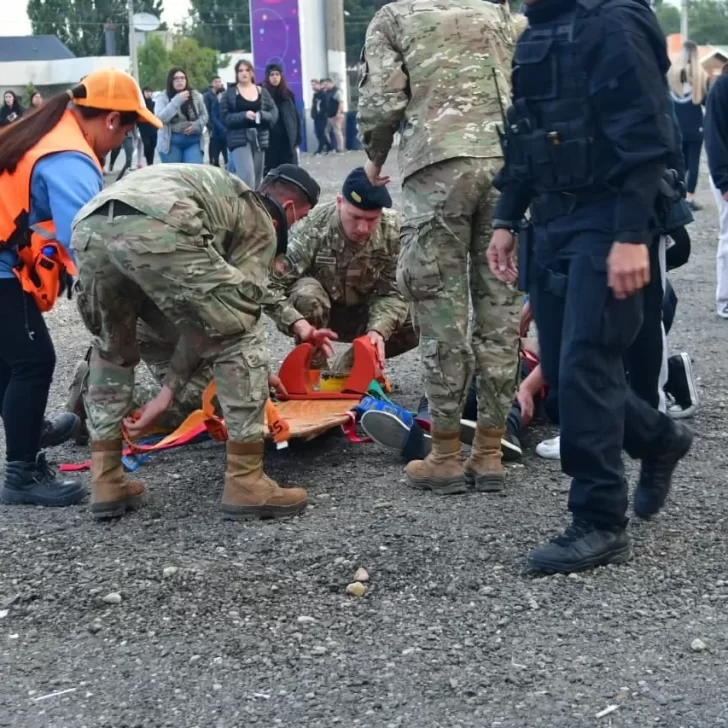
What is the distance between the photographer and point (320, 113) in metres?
32.5

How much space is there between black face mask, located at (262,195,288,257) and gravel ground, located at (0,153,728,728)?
0.95 metres

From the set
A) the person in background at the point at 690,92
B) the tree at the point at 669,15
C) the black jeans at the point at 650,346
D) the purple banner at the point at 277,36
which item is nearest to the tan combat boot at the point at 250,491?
the black jeans at the point at 650,346

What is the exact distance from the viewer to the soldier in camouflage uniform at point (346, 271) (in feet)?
18.3

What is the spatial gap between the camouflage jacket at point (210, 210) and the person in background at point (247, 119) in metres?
10.8

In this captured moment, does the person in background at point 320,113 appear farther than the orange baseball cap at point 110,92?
Yes

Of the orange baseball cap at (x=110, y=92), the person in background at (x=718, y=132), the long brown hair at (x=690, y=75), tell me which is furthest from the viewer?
the long brown hair at (x=690, y=75)

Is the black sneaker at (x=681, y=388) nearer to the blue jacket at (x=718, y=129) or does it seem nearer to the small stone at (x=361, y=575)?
the blue jacket at (x=718, y=129)

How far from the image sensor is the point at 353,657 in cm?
299

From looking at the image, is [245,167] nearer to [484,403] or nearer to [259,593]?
[484,403]

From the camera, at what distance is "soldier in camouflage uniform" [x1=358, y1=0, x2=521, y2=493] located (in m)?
4.18

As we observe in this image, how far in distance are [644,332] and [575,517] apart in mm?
617

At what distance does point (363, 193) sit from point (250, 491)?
179 cm

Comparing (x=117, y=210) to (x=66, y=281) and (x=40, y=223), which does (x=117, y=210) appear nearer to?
(x=40, y=223)

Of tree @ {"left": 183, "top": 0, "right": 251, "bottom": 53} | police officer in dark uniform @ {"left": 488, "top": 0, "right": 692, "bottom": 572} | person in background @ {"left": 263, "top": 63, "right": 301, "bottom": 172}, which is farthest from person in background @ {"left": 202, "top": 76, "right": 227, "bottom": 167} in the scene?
tree @ {"left": 183, "top": 0, "right": 251, "bottom": 53}
